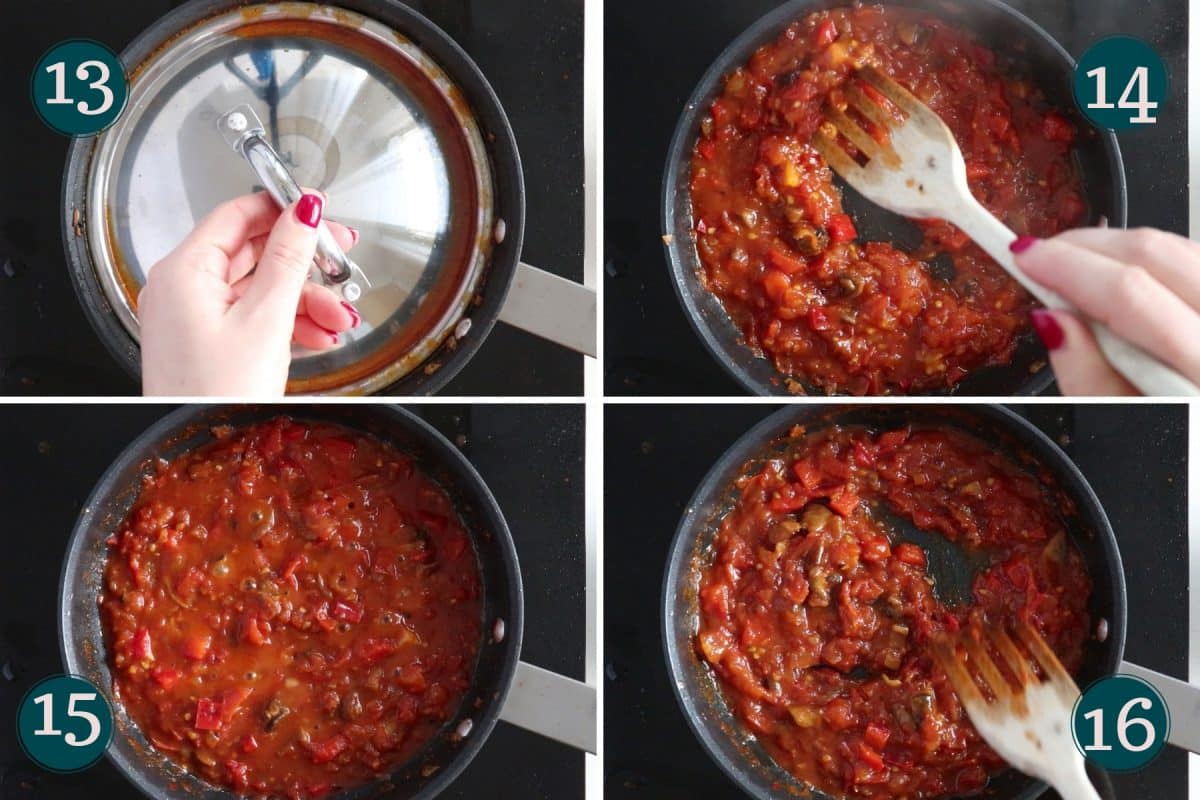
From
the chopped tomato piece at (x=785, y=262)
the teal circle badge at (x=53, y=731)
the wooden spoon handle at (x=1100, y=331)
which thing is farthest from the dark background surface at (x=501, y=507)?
the wooden spoon handle at (x=1100, y=331)

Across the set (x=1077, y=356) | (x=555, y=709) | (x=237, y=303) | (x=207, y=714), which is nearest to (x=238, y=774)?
(x=207, y=714)

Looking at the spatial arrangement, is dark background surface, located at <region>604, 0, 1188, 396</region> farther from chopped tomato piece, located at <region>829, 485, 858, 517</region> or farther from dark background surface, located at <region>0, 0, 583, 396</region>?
chopped tomato piece, located at <region>829, 485, 858, 517</region>

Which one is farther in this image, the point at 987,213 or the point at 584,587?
the point at 584,587

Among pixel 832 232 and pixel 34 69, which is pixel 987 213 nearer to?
pixel 832 232

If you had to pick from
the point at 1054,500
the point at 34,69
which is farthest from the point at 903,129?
the point at 34,69

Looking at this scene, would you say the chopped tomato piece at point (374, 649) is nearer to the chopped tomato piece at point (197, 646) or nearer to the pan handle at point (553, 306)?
the chopped tomato piece at point (197, 646)
